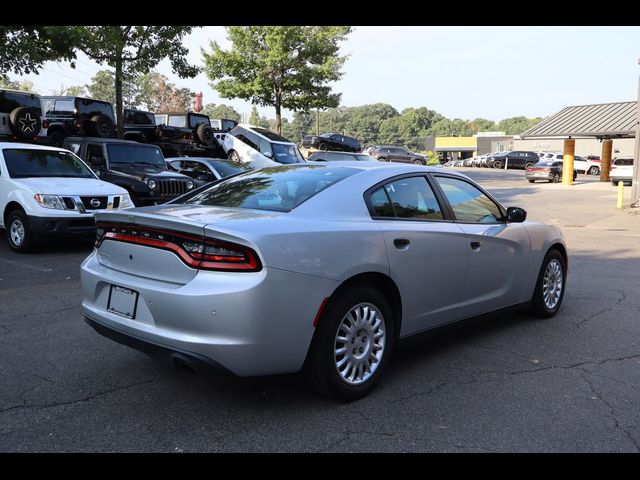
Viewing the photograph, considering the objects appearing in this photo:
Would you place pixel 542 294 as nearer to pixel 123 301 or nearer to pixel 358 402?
pixel 358 402

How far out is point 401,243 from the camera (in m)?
3.95

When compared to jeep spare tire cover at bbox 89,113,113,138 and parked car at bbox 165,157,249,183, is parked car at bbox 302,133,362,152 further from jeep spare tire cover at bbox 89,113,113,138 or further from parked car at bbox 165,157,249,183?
parked car at bbox 165,157,249,183

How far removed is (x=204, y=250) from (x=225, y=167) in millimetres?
11788

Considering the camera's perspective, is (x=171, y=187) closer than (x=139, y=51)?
Yes

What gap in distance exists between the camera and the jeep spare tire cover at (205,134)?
71.4 feet

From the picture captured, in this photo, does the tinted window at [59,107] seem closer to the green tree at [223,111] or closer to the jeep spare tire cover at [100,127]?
the jeep spare tire cover at [100,127]

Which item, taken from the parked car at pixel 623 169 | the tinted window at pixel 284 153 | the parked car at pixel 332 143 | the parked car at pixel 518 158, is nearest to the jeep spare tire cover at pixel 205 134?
the tinted window at pixel 284 153

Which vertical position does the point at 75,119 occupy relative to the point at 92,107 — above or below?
below

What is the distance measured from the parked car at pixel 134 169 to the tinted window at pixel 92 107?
241 inches

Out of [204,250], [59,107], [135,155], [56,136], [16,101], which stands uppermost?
[59,107]

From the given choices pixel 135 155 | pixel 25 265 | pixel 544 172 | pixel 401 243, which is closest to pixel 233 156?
pixel 135 155
